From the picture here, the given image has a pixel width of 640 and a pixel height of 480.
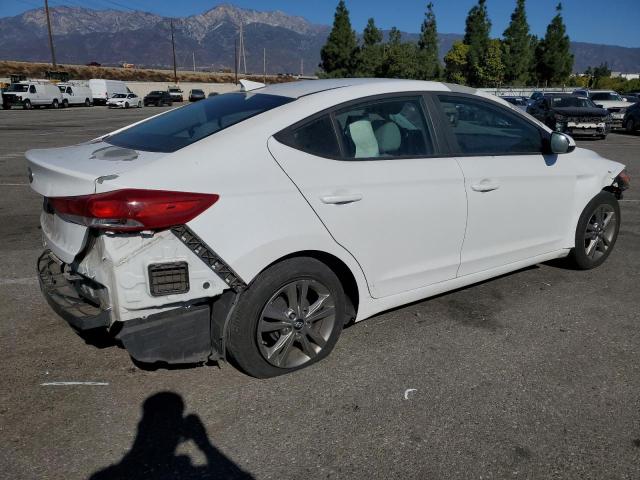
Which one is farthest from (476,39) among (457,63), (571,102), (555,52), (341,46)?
(571,102)

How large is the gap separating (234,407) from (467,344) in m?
1.60

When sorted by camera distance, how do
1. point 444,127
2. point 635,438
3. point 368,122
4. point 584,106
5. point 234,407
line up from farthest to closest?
point 584,106
point 444,127
point 368,122
point 234,407
point 635,438

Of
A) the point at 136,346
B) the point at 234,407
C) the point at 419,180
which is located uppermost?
the point at 419,180

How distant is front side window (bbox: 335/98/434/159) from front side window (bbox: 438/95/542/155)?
260 millimetres

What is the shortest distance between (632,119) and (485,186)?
23320 millimetres

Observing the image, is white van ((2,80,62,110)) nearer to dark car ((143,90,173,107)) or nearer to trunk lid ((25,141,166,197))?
dark car ((143,90,173,107))

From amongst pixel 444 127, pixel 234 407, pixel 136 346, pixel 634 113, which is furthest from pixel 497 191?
pixel 634 113

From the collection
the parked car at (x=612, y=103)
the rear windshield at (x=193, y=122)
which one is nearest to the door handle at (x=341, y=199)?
the rear windshield at (x=193, y=122)

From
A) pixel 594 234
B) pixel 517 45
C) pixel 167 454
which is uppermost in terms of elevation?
pixel 517 45

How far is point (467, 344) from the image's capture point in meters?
3.63

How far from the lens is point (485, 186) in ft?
12.3

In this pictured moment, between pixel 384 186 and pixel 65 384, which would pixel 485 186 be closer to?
pixel 384 186

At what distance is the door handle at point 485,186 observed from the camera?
12.2 feet

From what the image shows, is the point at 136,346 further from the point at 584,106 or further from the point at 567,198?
the point at 584,106
